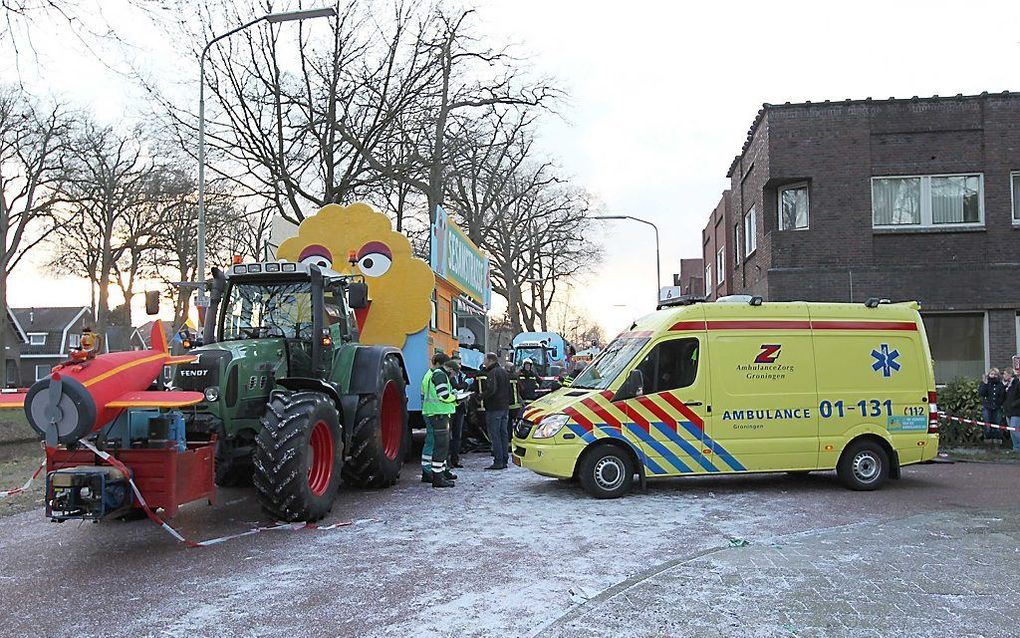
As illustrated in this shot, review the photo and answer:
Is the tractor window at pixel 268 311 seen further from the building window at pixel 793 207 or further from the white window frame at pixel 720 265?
the white window frame at pixel 720 265

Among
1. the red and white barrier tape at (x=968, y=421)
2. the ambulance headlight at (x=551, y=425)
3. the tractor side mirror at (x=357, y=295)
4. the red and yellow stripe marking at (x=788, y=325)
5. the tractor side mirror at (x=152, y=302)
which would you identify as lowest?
the red and white barrier tape at (x=968, y=421)

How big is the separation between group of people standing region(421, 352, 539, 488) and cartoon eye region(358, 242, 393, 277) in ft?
5.40

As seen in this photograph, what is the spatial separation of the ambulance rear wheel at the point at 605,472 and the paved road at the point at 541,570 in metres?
0.17

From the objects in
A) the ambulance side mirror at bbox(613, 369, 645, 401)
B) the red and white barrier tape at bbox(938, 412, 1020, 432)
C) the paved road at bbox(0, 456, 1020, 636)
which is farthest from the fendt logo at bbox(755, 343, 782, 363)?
the red and white barrier tape at bbox(938, 412, 1020, 432)

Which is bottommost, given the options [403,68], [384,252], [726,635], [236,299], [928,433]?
[726,635]

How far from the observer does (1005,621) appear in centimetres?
534

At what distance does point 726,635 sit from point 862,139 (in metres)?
16.1

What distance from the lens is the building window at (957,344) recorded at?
60.8 feet

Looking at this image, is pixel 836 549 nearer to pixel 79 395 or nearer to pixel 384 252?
pixel 79 395

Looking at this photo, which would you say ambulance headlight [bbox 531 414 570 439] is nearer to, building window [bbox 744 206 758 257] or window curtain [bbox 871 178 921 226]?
window curtain [bbox 871 178 921 226]

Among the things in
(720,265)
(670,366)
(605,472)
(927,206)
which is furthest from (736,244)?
(605,472)

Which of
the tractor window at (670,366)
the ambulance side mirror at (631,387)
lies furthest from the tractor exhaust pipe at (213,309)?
the tractor window at (670,366)

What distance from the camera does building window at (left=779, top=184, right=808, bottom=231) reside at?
19.5m

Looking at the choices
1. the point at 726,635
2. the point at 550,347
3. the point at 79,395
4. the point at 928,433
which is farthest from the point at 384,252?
the point at 550,347
